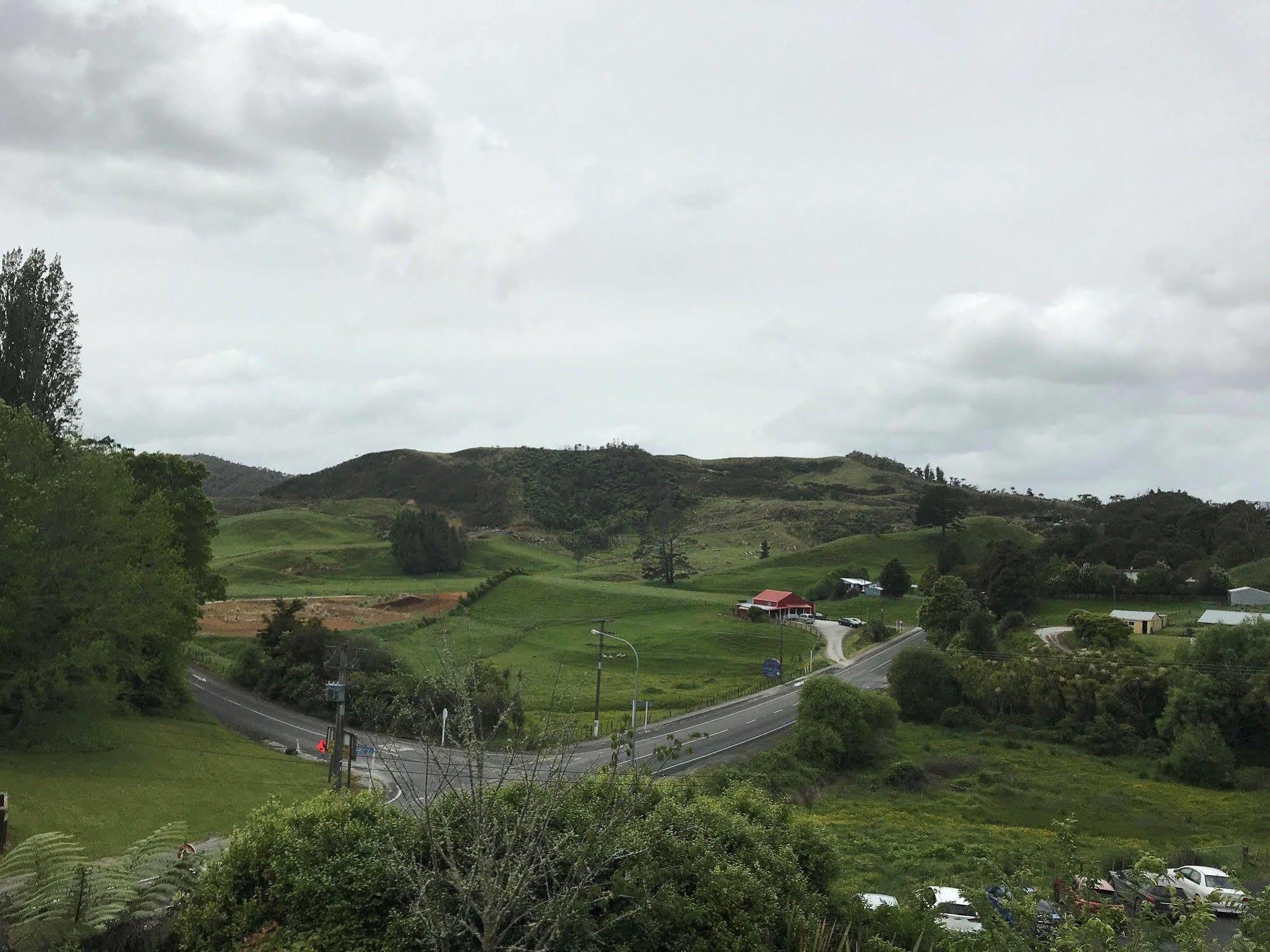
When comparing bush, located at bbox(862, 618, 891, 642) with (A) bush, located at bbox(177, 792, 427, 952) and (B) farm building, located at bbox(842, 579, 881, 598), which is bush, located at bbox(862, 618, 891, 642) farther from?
(A) bush, located at bbox(177, 792, 427, 952)

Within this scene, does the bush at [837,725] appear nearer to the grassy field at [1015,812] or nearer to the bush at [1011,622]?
the grassy field at [1015,812]

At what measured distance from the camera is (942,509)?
377 ft

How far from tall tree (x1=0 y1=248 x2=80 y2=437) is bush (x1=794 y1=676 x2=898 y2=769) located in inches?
1468

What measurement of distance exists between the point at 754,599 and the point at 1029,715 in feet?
114

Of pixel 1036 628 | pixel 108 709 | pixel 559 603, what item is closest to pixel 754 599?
pixel 559 603

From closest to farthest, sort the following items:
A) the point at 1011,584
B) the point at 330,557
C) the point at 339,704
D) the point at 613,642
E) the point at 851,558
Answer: the point at 339,704 < the point at 613,642 < the point at 1011,584 < the point at 330,557 < the point at 851,558

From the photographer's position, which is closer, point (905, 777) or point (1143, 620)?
point (905, 777)

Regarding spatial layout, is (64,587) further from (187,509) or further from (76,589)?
(187,509)

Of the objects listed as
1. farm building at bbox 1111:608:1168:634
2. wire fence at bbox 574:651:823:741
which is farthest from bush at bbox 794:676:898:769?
farm building at bbox 1111:608:1168:634

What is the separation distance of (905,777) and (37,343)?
44.5 metres

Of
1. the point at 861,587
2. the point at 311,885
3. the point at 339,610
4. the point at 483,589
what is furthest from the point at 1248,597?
the point at 311,885

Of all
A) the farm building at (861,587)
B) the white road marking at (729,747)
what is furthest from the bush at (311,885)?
the farm building at (861,587)

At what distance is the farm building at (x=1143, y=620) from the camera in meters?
60.8

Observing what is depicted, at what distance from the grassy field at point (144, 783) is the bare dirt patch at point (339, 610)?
2771 centimetres
